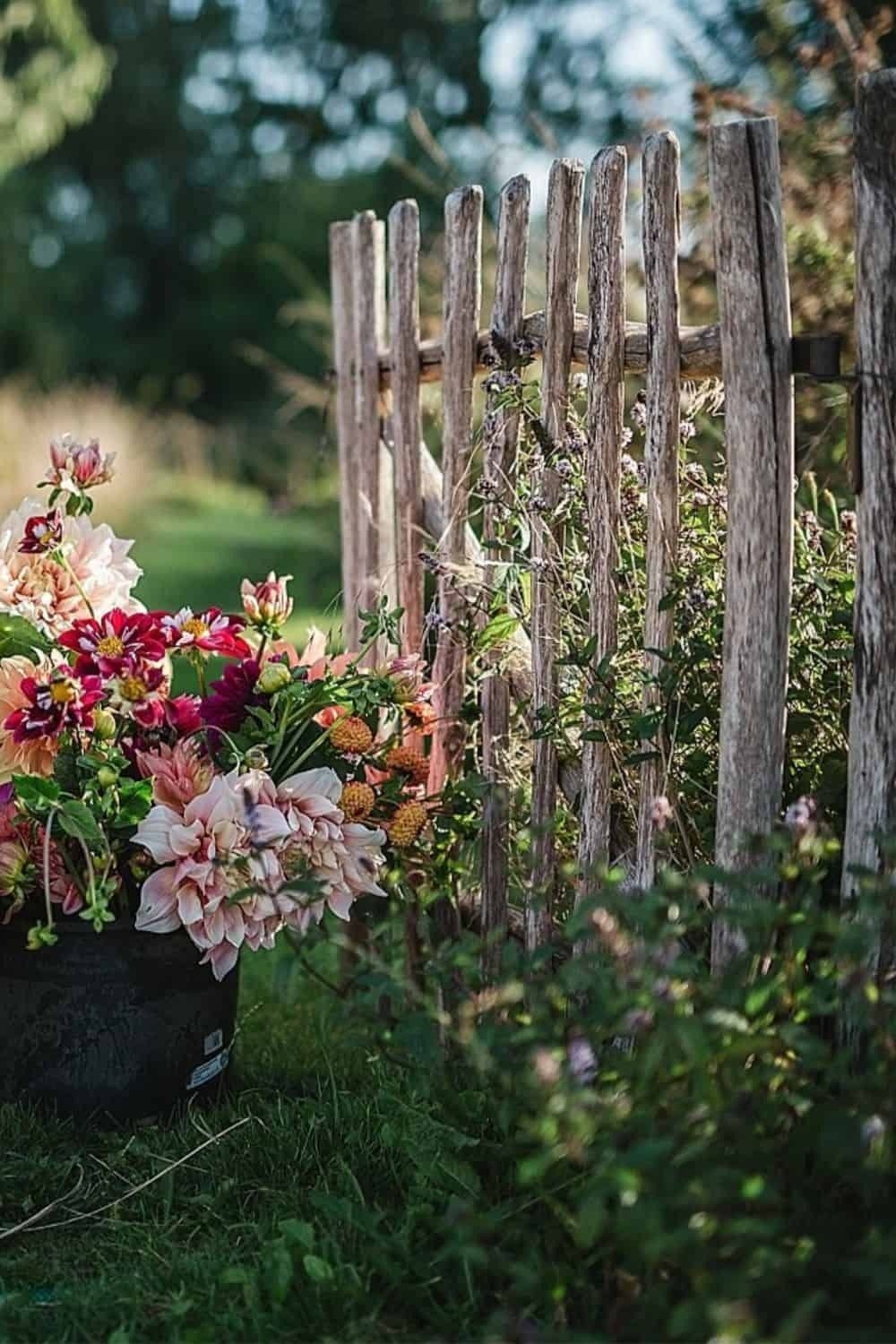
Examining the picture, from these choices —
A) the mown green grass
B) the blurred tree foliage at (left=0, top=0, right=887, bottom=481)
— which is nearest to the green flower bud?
the mown green grass

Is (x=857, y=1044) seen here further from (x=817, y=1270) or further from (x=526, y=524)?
(x=526, y=524)

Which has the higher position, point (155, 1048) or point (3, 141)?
point (3, 141)

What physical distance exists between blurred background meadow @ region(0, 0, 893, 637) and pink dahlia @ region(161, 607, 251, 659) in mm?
2803

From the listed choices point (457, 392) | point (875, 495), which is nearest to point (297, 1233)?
point (875, 495)

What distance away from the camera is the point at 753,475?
2248mm

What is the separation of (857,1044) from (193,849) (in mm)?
1081

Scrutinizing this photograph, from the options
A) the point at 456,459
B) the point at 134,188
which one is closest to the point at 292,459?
the point at 134,188

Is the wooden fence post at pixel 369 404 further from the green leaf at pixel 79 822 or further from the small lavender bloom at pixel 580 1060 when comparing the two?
the small lavender bloom at pixel 580 1060

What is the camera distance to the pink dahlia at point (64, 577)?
106 inches

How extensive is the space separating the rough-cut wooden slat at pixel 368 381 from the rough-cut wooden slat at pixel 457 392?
18.6 inches

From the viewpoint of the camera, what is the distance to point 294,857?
2.53 m

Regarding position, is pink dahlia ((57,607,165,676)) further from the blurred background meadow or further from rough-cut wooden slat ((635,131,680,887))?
the blurred background meadow

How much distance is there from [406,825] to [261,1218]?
702 millimetres

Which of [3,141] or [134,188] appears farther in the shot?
[134,188]
